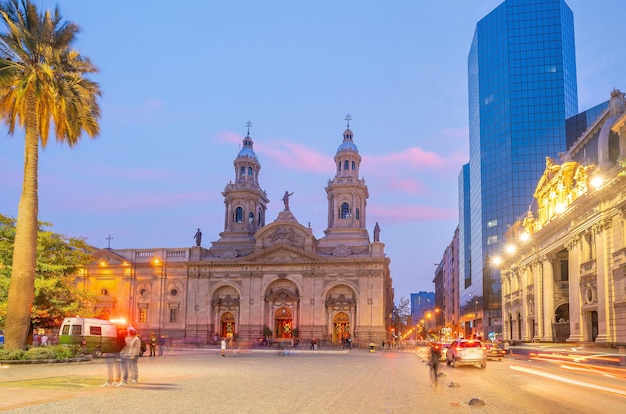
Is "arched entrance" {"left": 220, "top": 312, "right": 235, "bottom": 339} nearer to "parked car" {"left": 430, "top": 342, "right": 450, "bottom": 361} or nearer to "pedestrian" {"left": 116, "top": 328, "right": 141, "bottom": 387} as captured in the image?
"parked car" {"left": 430, "top": 342, "right": 450, "bottom": 361}

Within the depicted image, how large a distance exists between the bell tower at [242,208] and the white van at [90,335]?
153 feet

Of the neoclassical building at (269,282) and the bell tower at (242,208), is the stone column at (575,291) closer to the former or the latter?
the neoclassical building at (269,282)

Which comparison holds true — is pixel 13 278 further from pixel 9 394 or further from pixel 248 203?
pixel 248 203

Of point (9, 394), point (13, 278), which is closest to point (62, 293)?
point (13, 278)

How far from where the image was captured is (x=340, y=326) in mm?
82250

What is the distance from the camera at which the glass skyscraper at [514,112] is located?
109 metres

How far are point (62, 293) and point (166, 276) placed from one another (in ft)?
143

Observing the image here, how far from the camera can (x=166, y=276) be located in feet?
284

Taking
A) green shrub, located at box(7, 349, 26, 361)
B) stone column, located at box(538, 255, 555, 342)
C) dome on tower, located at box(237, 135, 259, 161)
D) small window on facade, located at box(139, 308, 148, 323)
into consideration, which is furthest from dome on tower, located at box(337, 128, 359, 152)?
green shrub, located at box(7, 349, 26, 361)

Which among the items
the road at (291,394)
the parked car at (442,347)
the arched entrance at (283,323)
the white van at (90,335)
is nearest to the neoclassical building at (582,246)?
the parked car at (442,347)

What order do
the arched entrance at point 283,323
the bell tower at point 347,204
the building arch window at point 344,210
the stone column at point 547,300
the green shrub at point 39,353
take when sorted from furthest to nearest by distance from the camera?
the building arch window at point 344,210 → the bell tower at point 347,204 → the arched entrance at point 283,323 → the stone column at point 547,300 → the green shrub at point 39,353

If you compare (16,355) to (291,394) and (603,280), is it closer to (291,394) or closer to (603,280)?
(291,394)

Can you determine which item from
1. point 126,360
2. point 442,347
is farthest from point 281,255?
point 126,360

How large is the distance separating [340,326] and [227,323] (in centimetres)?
1570
